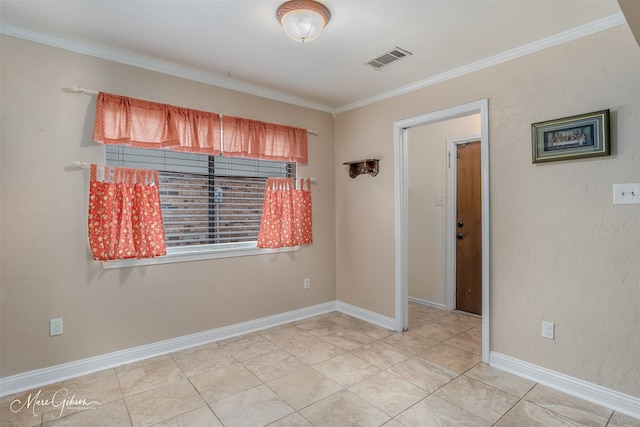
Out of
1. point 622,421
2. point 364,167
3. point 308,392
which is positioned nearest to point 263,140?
point 364,167

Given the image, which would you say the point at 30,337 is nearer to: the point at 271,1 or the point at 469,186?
the point at 271,1

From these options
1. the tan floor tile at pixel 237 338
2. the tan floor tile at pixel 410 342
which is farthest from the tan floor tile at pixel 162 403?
the tan floor tile at pixel 410 342

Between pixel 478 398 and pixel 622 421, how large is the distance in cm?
77

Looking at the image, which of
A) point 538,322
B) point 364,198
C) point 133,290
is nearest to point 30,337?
point 133,290

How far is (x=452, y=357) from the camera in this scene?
2.77 metres

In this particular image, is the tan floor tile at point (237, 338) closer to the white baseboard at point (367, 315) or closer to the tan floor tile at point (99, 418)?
the tan floor tile at point (99, 418)

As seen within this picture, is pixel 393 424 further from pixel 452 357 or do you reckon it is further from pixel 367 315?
pixel 367 315

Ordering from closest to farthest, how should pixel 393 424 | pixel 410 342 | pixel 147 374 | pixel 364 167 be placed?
pixel 393 424 < pixel 147 374 < pixel 410 342 < pixel 364 167

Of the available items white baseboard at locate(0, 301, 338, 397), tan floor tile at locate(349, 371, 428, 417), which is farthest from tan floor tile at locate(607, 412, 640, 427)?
white baseboard at locate(0, 301, 338, 397)

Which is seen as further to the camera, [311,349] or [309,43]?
[311,349]

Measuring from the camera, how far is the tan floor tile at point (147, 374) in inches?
90.9

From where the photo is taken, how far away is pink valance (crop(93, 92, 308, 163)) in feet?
8.32

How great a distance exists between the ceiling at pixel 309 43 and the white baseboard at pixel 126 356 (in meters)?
2.33

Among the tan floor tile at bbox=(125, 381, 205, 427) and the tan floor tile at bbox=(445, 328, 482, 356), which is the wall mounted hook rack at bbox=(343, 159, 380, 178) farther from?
the tan floor tile at bbox=(125, 381, 205, 427)
